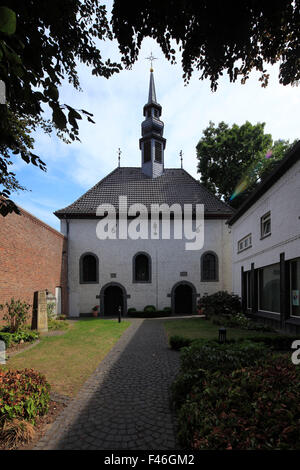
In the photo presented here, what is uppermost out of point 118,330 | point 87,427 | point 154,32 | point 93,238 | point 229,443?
point 154,32

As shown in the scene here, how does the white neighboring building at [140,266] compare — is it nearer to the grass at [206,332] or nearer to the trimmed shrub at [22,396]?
the grass at [206,332]

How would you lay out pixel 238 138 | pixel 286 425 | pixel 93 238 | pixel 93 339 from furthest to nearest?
pixel 238 138, pixel 93 238, pixel 93 339, pixel 286 425

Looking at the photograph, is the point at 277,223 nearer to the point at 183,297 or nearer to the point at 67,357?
the point at 67,357

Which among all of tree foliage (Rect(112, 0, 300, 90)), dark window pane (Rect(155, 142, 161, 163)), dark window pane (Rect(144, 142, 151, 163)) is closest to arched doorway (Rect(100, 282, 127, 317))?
dark window pane (Rect(144, 142, 151, 163))

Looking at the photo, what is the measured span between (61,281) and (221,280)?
12428 millimetres

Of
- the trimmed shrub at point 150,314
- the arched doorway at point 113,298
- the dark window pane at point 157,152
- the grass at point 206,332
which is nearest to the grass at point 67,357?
the grass at point 206,332

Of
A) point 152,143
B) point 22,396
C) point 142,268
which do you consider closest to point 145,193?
point 152,143

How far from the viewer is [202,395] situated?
12.2 ft

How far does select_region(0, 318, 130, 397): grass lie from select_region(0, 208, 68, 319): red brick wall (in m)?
3.06

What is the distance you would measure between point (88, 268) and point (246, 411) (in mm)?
18359

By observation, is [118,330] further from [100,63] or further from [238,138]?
[238,138]

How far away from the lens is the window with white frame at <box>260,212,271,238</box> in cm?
1247
